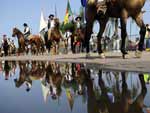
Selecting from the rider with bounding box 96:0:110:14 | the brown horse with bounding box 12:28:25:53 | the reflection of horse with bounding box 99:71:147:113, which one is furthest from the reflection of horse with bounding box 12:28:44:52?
the reflection of horse with bounding box 99:71:147:113

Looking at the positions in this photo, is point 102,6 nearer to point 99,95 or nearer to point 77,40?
point 99,95

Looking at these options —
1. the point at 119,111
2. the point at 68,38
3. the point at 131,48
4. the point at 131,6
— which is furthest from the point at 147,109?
the point at 68,38

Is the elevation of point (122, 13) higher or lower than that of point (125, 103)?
higher

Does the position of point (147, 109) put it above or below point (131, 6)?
below

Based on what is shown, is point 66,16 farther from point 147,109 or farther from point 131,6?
point 147,109

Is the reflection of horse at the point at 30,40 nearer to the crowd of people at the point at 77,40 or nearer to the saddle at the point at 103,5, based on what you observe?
the crowd of people at the point at 77,40

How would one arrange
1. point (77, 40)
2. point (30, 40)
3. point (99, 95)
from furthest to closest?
Answer: point (30, 40)
point (77, 40)
point (99, 95)

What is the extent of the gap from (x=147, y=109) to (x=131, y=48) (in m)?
31.4

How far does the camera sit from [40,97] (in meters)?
5.94

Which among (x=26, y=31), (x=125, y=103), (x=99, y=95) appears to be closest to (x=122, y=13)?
(x=99, y=95)

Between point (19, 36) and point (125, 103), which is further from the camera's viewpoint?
point (19, 36)

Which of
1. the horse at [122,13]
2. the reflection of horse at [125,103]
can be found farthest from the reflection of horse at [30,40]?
the reflection of horse at [125,103]

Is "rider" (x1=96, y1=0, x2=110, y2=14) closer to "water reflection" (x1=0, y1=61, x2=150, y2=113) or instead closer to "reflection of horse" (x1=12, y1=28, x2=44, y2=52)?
"water reflection" (x1=0, y1=61, x2=150, y2=113)

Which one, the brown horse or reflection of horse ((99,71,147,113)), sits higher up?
the brown horse
